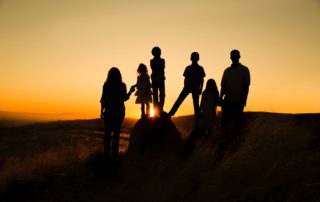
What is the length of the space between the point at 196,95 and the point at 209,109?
817 mm

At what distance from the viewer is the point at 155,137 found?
11.6m

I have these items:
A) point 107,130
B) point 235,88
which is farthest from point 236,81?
point 107,130

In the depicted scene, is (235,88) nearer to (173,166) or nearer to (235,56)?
(235,56)

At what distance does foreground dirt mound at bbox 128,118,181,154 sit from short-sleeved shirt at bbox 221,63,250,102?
2312 millimetres

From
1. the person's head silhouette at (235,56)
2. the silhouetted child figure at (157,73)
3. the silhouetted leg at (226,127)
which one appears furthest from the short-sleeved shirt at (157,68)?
the person's head silhouette at (235,56)

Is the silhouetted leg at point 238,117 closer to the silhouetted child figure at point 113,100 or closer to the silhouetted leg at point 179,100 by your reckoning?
the silhouetted leg at point 179,100

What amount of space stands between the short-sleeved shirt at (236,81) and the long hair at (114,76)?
2.93 metres

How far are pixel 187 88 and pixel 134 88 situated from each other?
1731 millimetres

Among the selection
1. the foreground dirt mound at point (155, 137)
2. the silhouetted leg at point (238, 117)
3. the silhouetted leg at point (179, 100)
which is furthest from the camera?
the silhouetted leg at point (179, 100)

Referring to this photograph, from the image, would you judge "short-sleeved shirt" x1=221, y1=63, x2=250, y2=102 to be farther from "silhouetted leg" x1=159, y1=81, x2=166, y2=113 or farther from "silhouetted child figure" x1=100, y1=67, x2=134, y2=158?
"silhouetted child figure" x1=100, y1=67, x2=134, y2=158

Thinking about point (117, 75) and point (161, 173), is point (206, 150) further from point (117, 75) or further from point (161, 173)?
point (117, 75)

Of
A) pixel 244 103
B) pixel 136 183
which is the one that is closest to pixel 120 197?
pixel 136 183

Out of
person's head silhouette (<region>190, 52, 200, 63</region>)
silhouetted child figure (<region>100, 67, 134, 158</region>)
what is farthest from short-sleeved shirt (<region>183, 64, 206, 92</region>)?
silhouetted child figure (<region>100, 67, 134, 158</region>)

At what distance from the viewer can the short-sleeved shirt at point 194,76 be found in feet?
36.2
